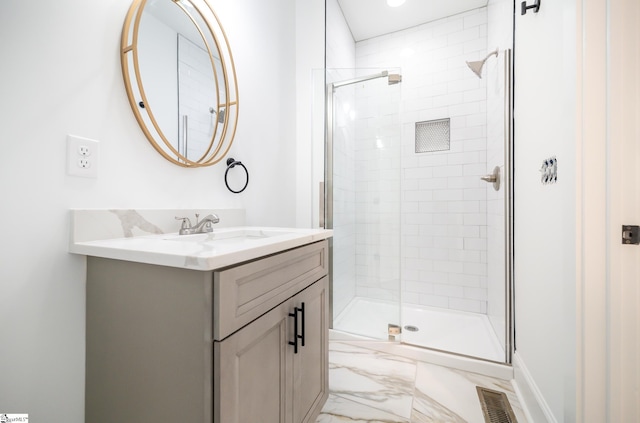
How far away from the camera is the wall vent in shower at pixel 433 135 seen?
2.50 metres

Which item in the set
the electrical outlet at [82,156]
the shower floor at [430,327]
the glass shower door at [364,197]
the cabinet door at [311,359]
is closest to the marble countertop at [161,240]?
the electrical outlet at [82,156]

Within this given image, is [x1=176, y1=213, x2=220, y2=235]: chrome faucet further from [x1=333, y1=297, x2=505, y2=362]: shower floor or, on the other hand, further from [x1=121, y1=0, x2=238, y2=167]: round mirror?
[x1=333, y1=297, x2=505, y2=362]: shower floor

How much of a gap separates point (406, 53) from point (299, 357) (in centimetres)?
279

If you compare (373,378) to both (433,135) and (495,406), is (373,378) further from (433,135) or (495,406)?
(433,135)

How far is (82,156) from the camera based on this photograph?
0.85 m

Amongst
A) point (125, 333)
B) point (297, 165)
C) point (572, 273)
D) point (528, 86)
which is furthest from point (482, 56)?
point (125, 333)

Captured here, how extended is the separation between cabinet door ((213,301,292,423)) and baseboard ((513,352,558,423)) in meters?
1.03

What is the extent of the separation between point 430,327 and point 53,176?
93.2 inches

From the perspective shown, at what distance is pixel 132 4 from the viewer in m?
0.98

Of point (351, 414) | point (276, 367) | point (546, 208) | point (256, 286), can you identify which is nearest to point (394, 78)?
point (546, 208)

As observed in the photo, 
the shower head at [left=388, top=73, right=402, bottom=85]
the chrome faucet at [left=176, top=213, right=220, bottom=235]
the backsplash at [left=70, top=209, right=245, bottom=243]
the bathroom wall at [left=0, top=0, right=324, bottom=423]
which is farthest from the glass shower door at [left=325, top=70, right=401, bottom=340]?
the bathroom wall at [left=0, top=0, right=324, bottom=423]

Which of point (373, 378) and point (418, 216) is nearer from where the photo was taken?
point (373, 378)

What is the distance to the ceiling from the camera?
2.29 meters

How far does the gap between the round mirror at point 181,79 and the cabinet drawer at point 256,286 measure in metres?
0.67
